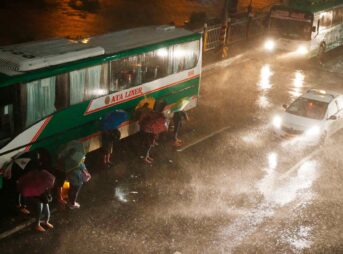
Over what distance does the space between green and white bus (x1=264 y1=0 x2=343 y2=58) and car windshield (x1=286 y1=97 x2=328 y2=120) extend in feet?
31.2

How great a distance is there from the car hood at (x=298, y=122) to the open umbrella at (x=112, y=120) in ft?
18.0

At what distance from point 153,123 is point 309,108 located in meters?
5.54

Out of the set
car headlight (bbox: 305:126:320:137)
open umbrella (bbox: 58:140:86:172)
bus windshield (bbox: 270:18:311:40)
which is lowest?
car headlight (bbox: 305:126:320:137)

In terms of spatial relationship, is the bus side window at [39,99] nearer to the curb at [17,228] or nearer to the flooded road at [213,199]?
the curb at [17,228]

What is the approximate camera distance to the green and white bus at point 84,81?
9.90 m

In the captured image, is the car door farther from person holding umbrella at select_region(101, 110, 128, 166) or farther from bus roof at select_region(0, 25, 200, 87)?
person holding umbrella at select_region(101, 110, 128, 166)

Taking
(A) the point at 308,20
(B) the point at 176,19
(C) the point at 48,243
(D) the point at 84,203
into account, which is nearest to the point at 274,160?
(D) the point at 84,203

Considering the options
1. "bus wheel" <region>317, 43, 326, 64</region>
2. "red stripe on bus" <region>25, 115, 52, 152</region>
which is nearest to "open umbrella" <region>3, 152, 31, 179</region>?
"red stripe on bus" <region>25, 115, 52, 152</region>

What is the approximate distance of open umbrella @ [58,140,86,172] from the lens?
31.6 ft

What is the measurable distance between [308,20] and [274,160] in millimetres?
12024

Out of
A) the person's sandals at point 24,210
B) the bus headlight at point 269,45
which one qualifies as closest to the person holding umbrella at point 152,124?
the person's sandals at point 24,210

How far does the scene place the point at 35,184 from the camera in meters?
8.71

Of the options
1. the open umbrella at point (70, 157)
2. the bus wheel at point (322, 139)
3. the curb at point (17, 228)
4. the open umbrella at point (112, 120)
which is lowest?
the curb at point (17, 228)

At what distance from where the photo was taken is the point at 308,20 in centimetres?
2306
